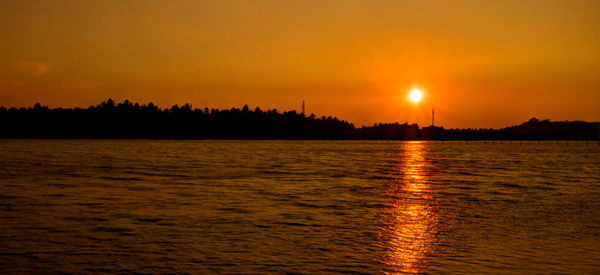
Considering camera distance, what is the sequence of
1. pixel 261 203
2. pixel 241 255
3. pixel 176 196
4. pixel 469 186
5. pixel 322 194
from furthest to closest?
1. pixel 469 186
2. pixel 322 194
3. pixel 176 196
4. pixel 261 203
5. pixel 241 255

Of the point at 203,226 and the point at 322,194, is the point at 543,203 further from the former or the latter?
the point at 203,226

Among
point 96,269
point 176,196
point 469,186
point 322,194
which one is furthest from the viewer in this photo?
point 469,186

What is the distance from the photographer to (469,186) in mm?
49625

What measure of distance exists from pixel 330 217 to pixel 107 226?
10218mm

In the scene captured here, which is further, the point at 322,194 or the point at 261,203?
the point at 322,194

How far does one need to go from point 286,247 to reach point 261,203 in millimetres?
14003

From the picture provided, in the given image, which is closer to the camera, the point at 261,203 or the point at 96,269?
the point at 96,269

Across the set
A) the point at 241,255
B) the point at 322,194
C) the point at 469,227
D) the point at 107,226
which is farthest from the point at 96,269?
the point at 322,194

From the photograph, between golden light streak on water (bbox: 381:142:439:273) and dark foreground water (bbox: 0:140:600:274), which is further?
golden light streak on water (bbox: 381:142:439:273)

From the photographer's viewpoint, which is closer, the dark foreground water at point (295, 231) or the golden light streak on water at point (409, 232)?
the dark foreground water at point (295, 231)

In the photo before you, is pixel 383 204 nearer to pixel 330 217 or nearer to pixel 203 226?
pixel 330 217

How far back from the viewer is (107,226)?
973 inches

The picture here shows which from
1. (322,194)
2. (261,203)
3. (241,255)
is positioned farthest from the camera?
(322,194)

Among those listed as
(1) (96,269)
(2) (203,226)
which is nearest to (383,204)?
(2) (203,226)
